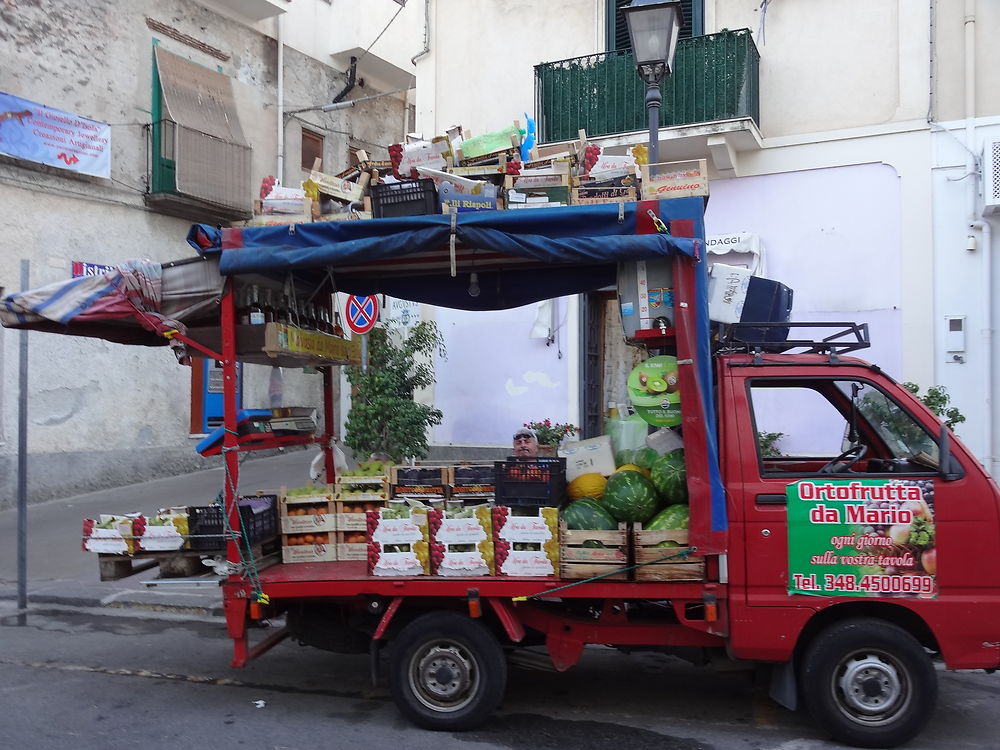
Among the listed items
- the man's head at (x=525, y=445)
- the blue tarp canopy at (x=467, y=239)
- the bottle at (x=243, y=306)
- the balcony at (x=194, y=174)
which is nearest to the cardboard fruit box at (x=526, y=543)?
the man's head at (x=525, y=445)

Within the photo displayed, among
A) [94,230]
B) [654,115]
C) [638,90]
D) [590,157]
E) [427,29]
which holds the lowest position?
[590,157]

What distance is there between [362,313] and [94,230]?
6283 mm

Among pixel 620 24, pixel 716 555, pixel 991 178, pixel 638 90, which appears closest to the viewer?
pixel 716 555

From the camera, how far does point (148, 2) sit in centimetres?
1435

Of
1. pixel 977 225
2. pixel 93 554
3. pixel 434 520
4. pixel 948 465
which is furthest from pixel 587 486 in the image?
pixel 977 225

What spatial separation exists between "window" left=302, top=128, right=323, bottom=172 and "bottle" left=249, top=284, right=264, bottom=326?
493 inches

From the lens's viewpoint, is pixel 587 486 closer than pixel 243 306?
Yes

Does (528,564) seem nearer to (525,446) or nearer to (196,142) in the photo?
(525,446)

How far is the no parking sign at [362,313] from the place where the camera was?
31.3 feet

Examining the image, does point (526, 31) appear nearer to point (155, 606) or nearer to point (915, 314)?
point (915, 314)

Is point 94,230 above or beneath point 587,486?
above

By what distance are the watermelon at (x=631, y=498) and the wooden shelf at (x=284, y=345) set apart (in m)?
2.19

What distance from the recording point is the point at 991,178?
9.41 meters

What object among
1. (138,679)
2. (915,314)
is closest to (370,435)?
(138,679)
